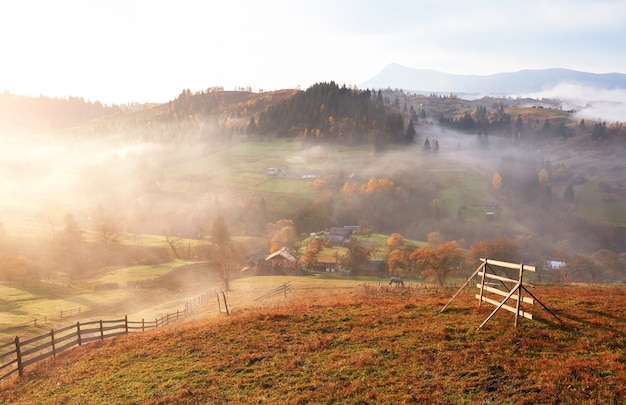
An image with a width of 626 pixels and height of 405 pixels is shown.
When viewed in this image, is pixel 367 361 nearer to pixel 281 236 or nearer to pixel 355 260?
pixel 355 260

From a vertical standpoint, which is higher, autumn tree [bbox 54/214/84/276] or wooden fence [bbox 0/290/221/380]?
wooden fence [bbox 0/290/221/380]

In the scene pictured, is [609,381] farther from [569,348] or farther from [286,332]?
[286,332]

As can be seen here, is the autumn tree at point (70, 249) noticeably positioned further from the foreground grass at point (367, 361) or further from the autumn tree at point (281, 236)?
the foreground grass at point (367, 361)

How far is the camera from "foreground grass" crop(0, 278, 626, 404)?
42.7ft

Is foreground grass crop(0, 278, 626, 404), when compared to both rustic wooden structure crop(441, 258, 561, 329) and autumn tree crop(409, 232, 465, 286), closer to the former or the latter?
rustic wooden structure crop(441, 258, 561, 329)

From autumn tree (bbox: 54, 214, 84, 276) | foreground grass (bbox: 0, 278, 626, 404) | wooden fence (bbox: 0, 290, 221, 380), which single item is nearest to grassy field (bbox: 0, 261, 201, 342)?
wooden fence (bbox: 0, 290, 221, 380)

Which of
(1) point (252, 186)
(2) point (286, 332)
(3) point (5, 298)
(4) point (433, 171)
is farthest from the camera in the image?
(4) point (433, 171)

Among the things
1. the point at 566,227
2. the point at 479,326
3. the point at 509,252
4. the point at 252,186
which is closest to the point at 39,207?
the point at 252,186

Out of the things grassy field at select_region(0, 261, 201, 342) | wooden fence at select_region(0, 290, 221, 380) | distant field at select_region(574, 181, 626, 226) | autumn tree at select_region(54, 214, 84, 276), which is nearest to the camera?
wooden fence at select_region(0, 290, 221, 380)

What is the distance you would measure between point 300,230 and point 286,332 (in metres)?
132

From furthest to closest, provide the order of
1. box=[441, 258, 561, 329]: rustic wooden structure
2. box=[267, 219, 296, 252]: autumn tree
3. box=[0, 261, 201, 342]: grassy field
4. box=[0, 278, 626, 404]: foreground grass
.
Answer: box=[267, 219, 296, 252]: autumn tree → box=[0, 261, 201, 342]: grassy field → box=[441, 258, 561, 329]: rustic wooden structure → box=[0, 278, 626, 404]: foreground grass

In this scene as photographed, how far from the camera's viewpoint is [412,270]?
9544 cm

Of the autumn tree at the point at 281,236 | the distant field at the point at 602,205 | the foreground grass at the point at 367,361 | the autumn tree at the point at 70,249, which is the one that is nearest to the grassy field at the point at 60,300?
the autumn tree at the point at 70,249

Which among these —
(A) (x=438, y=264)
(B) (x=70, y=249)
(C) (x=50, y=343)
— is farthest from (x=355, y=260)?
(C) (x=50, y=343)
